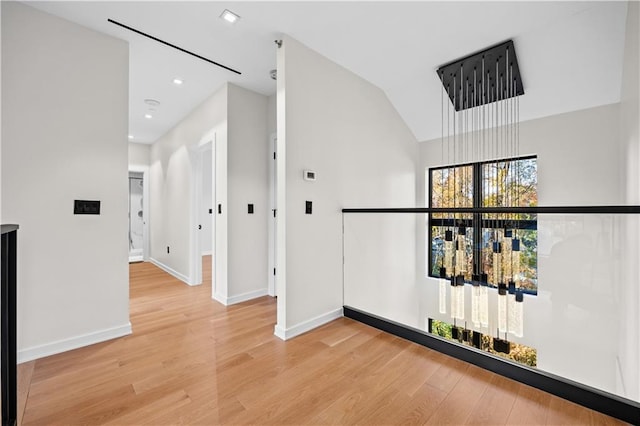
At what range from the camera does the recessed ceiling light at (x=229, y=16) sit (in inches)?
85.0

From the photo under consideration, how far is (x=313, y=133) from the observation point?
2664 mm

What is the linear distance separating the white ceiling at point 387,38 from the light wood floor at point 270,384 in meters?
2.54

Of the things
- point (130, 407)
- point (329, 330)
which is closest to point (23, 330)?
point (130, 407)

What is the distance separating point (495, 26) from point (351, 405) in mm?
2985

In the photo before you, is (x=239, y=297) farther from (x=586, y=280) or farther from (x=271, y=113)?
(x=586, y=280)

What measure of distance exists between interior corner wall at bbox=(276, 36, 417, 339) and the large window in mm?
1005

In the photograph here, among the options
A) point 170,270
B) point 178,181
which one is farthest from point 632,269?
point 170,270

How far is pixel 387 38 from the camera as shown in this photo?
2.53 metres

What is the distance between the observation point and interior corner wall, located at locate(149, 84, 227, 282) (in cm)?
352

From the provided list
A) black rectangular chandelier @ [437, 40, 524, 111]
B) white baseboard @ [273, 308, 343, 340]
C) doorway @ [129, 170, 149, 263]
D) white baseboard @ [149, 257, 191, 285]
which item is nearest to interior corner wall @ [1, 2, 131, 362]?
white baseboard @ [273, 308, 343, 340]

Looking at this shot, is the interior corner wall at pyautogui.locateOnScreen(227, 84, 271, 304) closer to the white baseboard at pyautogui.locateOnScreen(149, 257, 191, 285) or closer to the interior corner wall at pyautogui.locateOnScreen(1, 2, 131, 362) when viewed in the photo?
the interior corner wall at pyautogui.locateOnScreen(1, 2, 131, 362)

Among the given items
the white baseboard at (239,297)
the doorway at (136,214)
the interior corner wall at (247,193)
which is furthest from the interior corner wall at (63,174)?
the doorway at (136,214)

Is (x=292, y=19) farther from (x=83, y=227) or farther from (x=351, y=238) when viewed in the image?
(x=83, y=227)

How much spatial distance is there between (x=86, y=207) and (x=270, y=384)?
1982mm
